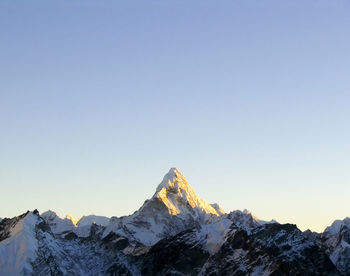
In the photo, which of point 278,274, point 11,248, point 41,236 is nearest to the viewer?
point 278,274

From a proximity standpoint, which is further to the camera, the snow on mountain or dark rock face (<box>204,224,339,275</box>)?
the snow on mountain

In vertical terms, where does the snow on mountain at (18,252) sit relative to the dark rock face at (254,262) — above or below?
above

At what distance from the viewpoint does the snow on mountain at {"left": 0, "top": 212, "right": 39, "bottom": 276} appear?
575 feet

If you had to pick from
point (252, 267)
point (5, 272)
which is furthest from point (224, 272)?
point (5, 272)

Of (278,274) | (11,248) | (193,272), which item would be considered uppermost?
(11,248)

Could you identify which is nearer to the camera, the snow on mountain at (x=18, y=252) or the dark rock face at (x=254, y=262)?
the dark rock face at (x=254, y=262)

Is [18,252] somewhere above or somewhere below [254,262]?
above

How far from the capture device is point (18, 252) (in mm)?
181875

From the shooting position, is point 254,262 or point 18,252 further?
point 18,252

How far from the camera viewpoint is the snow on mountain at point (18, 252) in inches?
6895

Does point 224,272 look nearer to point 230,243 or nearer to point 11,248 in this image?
point 230,243

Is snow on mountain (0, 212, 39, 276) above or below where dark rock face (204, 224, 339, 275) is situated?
above

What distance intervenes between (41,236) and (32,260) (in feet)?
62.2

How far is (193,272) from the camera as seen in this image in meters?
198
